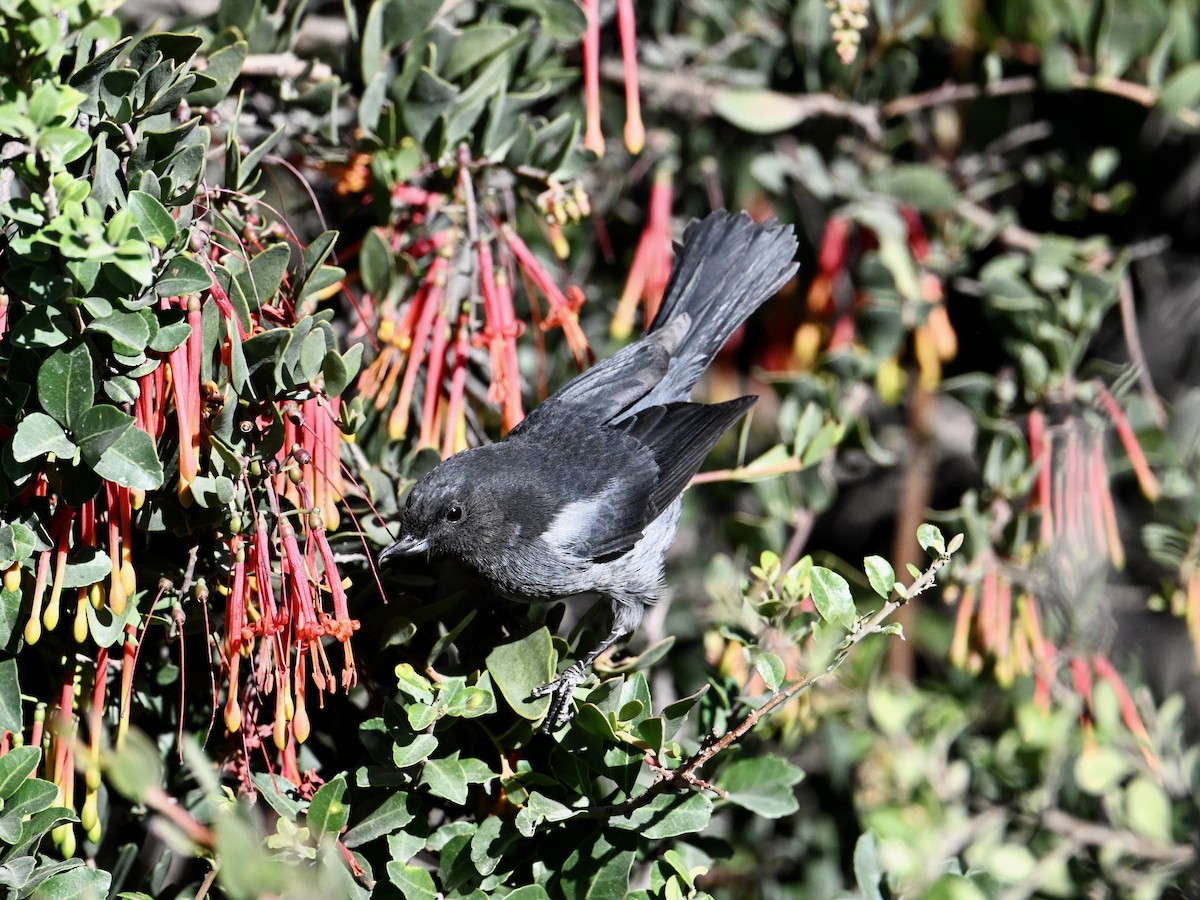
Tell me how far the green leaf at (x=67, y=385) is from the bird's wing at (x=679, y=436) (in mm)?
1420

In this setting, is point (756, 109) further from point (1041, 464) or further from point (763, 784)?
point (763, 784)

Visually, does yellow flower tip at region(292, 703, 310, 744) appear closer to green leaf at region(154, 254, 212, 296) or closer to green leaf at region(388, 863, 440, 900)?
green leaf at region(388, 863, 440, 900)

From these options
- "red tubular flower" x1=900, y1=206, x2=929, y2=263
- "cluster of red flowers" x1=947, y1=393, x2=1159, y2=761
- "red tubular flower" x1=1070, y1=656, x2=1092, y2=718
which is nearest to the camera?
"cluster of red flowers" x1=947, y1=393, x2=1159, y2=761

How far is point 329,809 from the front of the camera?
6.15 ft

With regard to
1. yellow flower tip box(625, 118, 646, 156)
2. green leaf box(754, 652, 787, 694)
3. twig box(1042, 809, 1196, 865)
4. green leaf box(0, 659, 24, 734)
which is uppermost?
yellow flower tip box(625, 118, 646, 156)

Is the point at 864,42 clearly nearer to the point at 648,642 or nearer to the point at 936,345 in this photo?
the point at 936,345

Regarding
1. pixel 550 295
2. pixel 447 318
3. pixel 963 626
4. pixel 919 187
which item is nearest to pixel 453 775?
pixel 447 318

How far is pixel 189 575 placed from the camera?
2043 millimetres

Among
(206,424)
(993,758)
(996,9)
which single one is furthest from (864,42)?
(206,424)

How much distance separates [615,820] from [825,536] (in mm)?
2522

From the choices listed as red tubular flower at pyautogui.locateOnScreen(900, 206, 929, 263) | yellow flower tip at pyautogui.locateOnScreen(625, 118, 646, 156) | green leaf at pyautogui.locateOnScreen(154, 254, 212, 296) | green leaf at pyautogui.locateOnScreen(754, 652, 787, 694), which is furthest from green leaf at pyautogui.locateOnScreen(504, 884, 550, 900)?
red tubular flower at pyautogui.locateOnScreen(900, 206, 929, 263)

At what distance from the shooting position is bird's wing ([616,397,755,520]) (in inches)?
112

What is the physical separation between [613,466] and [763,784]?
2.87 feet

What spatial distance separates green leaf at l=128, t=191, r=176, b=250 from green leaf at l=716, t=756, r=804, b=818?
1.45m
